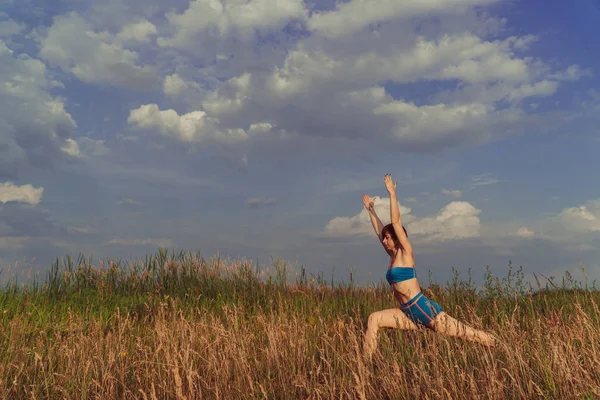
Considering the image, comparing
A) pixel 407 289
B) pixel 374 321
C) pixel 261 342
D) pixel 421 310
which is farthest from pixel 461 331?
pixel 261 342

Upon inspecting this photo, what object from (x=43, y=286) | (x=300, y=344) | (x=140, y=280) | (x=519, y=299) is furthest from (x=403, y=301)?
(x=43, y=286)

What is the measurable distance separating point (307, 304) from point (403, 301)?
166 inches

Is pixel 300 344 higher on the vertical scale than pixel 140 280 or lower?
lower

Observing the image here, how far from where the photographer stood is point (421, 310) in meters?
7.38

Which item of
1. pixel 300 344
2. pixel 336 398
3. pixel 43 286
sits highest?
pixel 43 286

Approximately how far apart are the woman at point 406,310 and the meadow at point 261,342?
217 millimetres

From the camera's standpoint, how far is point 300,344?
683 cm

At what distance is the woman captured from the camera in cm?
714

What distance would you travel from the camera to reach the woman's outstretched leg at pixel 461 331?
7.03m

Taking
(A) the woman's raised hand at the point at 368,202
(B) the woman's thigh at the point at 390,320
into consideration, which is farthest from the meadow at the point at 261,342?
(A) the woman's raised hand at the point at 368,202

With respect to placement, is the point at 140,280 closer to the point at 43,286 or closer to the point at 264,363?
the point at 43,286

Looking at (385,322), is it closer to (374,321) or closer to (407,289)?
(374,321)

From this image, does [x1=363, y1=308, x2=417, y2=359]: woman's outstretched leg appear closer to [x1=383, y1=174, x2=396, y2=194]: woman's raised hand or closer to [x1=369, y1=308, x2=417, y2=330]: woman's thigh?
[x1=369, y1=308, x2=417, y2=330]: woman's thigh

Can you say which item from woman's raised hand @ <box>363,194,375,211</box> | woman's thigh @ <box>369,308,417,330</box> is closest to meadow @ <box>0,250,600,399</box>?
woman's thigh @ <box>369,308,417,330</box>
